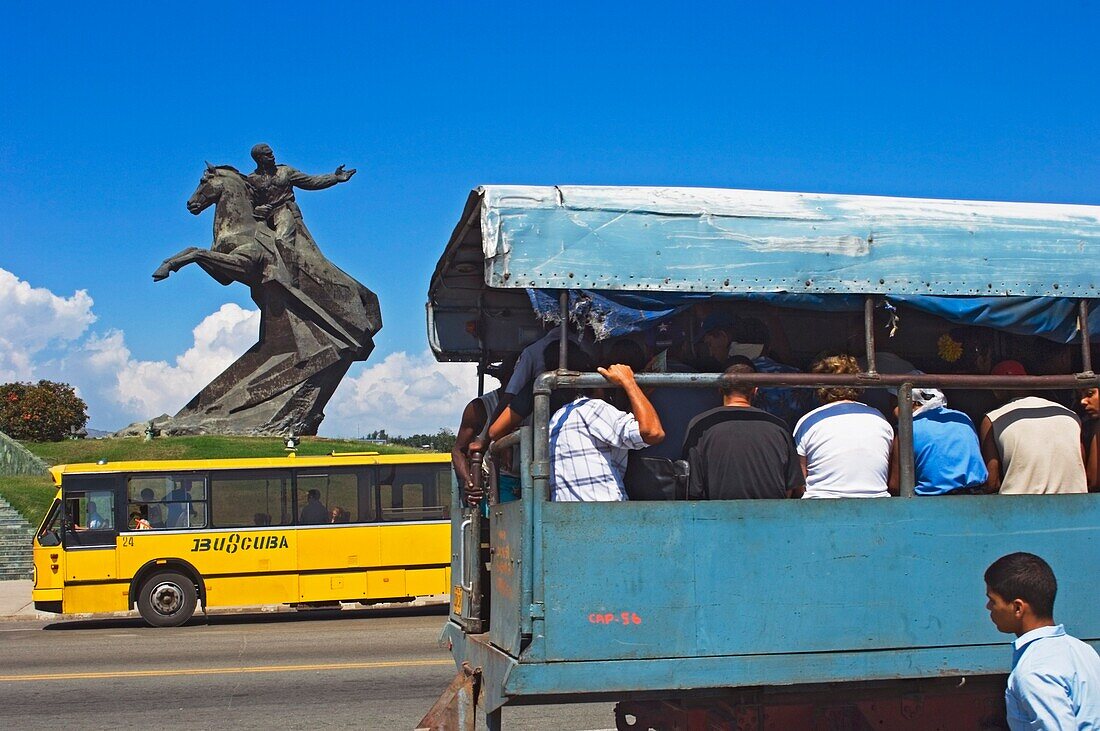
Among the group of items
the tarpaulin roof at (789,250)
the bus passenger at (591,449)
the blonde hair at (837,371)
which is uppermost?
the tarpaulin roof at (789,250)

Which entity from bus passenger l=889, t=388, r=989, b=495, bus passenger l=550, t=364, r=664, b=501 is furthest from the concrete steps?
bus passenger l=889, t=388, r=989, b=495

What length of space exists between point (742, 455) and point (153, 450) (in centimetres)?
3211

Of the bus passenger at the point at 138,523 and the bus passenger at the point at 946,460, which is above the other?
the bus passenger at the point at 946,460

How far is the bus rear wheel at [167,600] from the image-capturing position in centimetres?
1706

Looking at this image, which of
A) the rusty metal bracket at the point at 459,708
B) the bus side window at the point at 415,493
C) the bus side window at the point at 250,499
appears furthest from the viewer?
the bus side window at the point at 415,493

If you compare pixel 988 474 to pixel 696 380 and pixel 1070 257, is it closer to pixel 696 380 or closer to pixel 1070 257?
pixel 1070 257

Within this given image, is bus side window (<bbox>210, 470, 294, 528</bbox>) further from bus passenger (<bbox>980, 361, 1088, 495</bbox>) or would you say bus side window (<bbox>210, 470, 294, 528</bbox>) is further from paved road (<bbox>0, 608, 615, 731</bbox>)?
bus passenger (<bbox>980, 361, 1088, 495</bbox>)

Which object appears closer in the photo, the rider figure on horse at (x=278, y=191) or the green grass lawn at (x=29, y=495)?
the green grass lawn at (x=29, y=495)

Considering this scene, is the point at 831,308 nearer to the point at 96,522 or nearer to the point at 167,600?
the point at 167,600

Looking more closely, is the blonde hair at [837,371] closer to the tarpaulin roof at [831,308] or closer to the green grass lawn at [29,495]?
the tarpaulin roof at [831,308]

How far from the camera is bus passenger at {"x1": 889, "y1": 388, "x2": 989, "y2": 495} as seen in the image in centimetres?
467

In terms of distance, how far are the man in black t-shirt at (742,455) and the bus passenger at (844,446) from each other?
16 centimetres

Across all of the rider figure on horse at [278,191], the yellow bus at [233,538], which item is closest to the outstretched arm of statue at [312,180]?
the rider figure on horse at [278,191]

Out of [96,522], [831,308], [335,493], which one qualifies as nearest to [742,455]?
[831,308]
